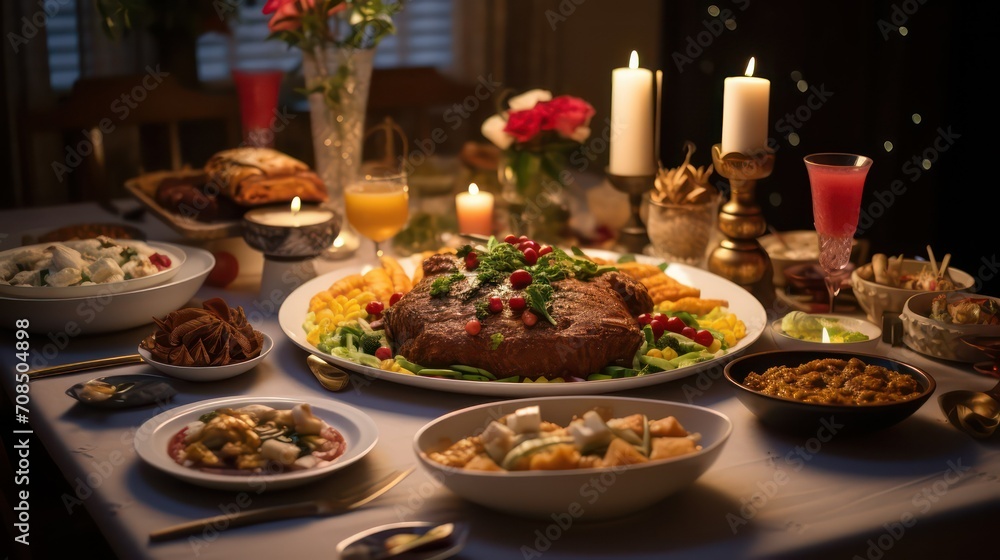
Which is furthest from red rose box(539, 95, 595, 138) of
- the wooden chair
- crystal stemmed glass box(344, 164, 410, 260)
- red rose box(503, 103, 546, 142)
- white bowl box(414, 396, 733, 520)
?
the wooden chair

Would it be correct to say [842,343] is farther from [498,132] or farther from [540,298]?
[498,132]

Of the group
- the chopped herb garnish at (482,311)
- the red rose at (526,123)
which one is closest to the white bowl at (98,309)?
the chopped herb garnish at (482,311)

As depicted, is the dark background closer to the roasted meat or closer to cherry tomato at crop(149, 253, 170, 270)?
the roasted meat

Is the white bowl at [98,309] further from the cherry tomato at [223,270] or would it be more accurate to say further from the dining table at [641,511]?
the cherry tomato at [223,270]

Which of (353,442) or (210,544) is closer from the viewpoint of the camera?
(210,544)

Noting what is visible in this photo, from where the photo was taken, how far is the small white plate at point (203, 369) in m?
1.92

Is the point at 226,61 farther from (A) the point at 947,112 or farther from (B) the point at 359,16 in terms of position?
(A) the point at 947,112

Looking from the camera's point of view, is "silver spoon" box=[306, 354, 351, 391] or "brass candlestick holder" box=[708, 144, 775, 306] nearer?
"silver spoon" box=[306, 354, 351, 391]

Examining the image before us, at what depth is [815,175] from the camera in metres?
2.14

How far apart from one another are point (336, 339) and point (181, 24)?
3848 millimetres

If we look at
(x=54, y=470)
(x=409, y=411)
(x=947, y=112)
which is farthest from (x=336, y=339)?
(x=947, y=112)

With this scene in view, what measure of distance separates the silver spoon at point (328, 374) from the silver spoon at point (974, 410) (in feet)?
3.73

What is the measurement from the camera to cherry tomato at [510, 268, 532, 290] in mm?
2010

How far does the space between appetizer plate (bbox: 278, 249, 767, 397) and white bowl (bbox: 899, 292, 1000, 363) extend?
31 centimetres
